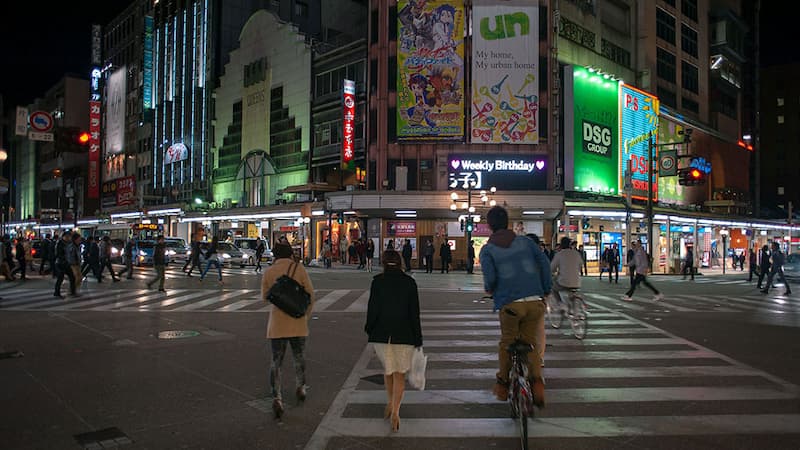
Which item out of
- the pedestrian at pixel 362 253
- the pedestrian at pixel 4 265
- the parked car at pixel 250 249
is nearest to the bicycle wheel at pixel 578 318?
the pedestrian at pixel 4 265

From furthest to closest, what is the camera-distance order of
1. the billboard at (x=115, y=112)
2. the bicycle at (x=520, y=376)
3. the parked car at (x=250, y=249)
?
1. the billboard at (x=115, y=112)
2. the parked car at (x=250, y=249)
3. the bicycle at (x=520, y=376)

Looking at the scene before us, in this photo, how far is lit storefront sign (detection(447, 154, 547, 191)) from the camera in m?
37.0

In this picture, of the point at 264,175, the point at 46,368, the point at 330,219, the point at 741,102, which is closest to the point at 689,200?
the point at 741,102

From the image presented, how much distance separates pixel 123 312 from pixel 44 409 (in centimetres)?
847

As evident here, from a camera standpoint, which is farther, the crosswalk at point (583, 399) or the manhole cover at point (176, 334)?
the manhole cover at point (176, 334)

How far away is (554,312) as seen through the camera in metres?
12.9

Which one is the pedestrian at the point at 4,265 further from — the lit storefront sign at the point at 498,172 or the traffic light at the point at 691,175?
the traffic light at the point at 691,175

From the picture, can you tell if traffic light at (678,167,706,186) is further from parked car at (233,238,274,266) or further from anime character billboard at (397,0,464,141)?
parked car at (233,238,274,266)

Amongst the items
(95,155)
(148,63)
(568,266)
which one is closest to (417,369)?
(568,266)

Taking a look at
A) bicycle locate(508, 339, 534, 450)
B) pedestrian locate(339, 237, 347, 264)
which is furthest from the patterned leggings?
pedestrian locate(339, 237, 347, 264)

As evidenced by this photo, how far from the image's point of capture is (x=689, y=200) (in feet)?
167

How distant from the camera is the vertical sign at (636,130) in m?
42.5

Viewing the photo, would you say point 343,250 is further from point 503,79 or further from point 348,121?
point 503,79

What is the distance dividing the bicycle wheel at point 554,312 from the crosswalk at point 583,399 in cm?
182
